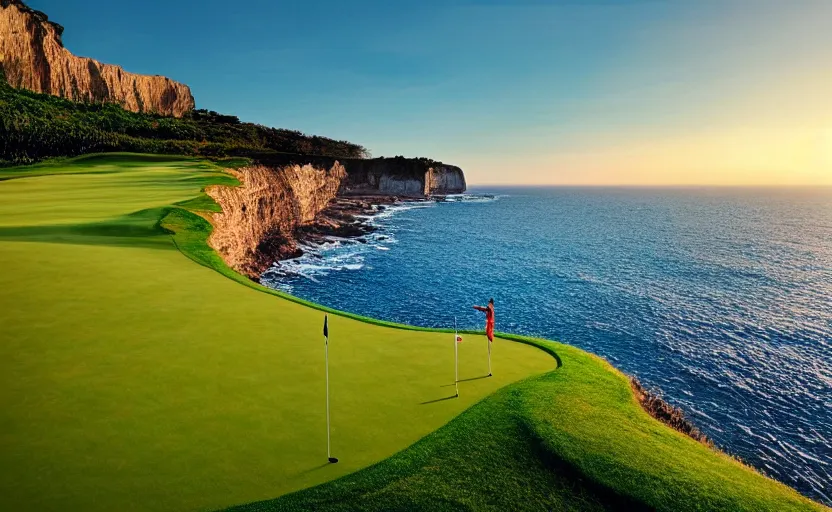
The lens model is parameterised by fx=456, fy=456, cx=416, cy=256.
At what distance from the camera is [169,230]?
24156 millimetres

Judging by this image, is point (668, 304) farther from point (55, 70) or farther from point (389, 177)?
point (55, 70)

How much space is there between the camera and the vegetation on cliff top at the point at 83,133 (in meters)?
53.5

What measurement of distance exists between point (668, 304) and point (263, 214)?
38.8m

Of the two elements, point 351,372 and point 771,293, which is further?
point 771,293

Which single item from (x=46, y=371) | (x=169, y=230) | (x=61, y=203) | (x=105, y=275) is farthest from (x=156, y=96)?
(x=46, y=371)

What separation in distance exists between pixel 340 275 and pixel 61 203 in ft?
66.9

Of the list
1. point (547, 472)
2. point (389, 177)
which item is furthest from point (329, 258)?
point (389, 177)

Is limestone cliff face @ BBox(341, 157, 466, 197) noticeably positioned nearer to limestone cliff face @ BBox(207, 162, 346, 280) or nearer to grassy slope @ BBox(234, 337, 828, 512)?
limestone cliff face @ BBox(207, 162, 346, 280)

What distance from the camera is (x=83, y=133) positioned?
196 ft

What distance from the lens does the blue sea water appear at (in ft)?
65.7

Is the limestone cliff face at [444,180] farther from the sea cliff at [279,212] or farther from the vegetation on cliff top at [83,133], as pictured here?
the vegetation on cliff top at [83,133]

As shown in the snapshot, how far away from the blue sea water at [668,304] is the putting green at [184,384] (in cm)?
1277

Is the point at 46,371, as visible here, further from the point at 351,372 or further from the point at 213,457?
the point at 351,372

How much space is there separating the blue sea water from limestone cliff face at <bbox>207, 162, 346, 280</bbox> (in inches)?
105
